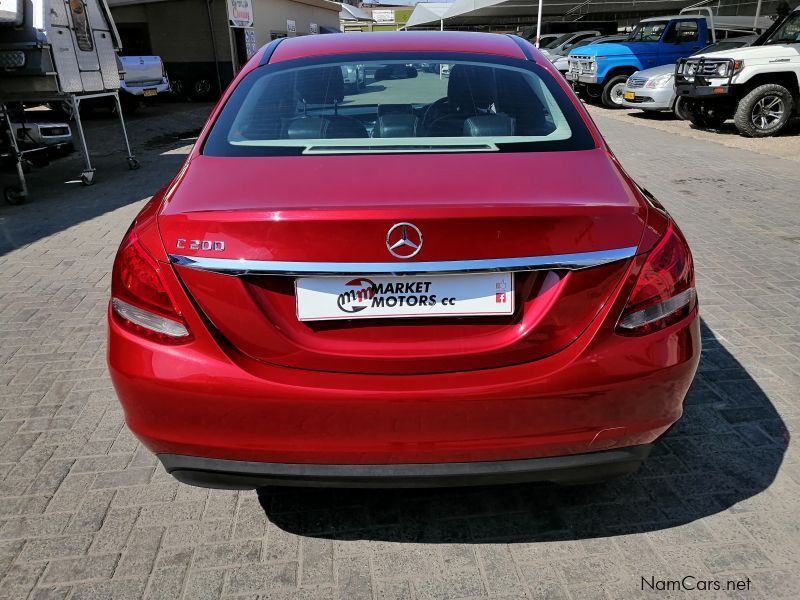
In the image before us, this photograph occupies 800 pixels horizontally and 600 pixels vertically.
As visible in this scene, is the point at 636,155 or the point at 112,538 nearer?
the point at 112,538

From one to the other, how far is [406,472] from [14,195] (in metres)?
7.81

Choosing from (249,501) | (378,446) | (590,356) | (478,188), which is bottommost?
(249,501)

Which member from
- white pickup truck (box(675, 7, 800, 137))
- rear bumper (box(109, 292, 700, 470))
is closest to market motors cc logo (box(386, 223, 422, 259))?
rear bumper (box(109, 292, 700, 470))

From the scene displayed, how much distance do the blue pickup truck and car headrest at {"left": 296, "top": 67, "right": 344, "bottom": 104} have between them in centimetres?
1602

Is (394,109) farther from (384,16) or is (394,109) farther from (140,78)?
(384,16)

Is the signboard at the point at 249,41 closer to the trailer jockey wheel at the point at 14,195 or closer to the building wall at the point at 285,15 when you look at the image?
the building wall at the point at 285,15

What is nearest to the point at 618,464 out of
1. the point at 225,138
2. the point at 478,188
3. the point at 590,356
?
the point at 590,356

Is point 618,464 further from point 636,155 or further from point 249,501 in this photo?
point 636,155

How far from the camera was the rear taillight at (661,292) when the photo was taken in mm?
1938

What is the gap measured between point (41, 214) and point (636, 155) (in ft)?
28.4

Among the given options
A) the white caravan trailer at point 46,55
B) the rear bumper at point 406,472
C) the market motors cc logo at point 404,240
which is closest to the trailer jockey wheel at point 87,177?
the white caravan trailer at point 46,55

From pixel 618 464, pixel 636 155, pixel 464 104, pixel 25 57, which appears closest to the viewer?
pixel 618 464

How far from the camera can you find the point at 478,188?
6.43 ft

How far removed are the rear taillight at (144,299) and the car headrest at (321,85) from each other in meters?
1.10
